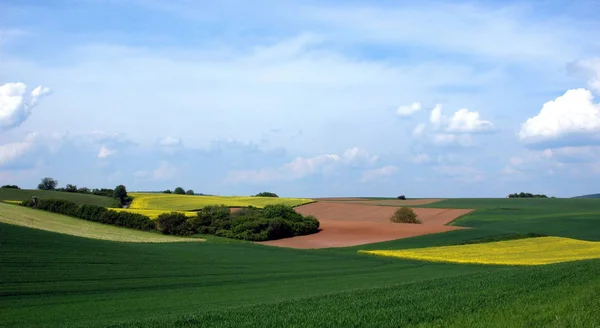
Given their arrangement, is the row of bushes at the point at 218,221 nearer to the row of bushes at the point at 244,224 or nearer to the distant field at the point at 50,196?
the row of bushes at the point at 244,224

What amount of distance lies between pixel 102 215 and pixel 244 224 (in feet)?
52.9

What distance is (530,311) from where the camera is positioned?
45.7 feet

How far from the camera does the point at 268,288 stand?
27.9 m

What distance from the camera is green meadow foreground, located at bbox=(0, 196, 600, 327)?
46.3 ft

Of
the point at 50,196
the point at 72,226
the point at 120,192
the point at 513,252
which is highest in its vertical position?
the point at 120,192

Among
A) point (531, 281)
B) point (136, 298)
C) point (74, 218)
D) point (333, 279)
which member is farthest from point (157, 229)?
point (531, 281)

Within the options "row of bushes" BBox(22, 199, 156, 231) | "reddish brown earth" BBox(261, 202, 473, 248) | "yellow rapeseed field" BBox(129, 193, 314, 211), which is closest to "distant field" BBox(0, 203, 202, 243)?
"row of bushes" BBox(22, 199, 156, 231)

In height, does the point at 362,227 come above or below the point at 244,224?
below

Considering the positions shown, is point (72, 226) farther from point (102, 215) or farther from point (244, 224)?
point (244, 224)

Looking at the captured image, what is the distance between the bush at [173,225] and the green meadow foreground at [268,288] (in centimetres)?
1211

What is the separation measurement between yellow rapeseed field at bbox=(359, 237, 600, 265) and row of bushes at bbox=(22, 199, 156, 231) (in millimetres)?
28094

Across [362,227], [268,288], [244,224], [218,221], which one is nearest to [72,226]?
[218,221]

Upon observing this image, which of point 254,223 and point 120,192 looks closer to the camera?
point 254,223

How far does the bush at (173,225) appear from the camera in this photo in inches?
2640
